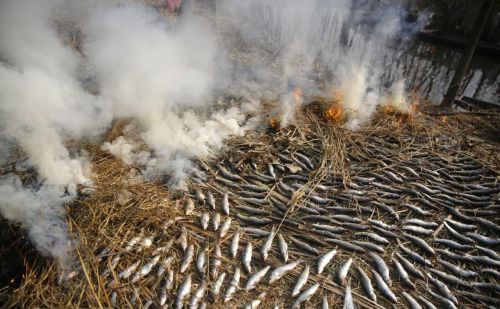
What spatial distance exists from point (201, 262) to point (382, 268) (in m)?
2.31

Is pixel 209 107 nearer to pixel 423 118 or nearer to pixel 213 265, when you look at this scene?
pixel 213 265

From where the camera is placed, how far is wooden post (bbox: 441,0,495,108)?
7105 mm

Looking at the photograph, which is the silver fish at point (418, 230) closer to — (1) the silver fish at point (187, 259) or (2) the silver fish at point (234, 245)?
(2) the silver fish at point (234, 245)

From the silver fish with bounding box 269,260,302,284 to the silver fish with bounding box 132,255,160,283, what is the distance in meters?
1.42

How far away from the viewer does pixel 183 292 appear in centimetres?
345

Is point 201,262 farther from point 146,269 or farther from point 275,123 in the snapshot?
point 275,123

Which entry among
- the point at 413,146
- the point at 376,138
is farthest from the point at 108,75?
the point at 413,146

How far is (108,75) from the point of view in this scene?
6270mm

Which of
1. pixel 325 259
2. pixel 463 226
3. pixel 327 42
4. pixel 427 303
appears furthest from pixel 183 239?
pixel 327 42

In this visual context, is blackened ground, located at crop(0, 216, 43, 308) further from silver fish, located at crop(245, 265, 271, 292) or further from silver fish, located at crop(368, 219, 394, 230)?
silver fish, located at crop(368, 219, 394, 230)

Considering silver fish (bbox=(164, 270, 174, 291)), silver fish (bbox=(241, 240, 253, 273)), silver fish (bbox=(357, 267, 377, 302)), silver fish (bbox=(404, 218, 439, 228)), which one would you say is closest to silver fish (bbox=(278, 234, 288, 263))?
silver fish (bbox=(241, 240, 253, 273))

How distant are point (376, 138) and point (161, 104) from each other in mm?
4440

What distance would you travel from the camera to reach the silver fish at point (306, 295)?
349cm

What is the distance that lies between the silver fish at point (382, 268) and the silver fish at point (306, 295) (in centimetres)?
87
